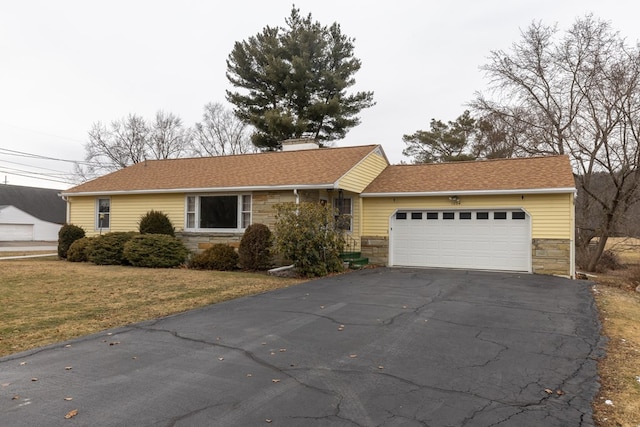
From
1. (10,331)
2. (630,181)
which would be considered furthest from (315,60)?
(10,331)

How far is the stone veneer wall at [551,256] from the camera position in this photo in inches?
511

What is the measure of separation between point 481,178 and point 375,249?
174 inches

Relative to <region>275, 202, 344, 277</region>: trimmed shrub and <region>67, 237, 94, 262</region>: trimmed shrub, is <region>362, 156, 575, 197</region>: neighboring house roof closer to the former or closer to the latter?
<region>275, 202, 344, 277</region>: trimmed shrub

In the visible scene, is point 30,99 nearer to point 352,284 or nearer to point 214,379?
point 352,284

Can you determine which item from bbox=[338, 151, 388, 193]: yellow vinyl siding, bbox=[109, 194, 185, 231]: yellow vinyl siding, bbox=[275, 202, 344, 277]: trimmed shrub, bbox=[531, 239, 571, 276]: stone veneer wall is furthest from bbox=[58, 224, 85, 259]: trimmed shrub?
bbox=[531, 239, 571, 276]: stone veneer wall

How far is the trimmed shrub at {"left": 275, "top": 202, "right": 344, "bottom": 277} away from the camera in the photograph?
40.4 ft

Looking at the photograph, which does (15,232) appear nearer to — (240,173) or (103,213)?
(103,213)

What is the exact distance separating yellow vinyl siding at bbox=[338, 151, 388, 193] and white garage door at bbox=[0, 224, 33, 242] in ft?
120

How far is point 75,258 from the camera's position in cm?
1633

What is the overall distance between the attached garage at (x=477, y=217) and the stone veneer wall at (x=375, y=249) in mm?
36

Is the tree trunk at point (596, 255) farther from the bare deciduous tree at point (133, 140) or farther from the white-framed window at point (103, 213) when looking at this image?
the bare deciduous tree at point (133, 140)

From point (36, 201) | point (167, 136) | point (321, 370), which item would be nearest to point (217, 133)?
point (167, 136)

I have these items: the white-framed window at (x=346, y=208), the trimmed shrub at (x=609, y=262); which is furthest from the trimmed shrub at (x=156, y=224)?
the trimmed shrub at (x=609, y=262)

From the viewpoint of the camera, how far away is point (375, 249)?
51.3 ft
